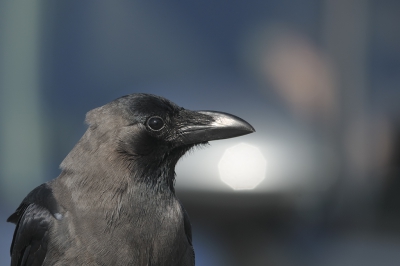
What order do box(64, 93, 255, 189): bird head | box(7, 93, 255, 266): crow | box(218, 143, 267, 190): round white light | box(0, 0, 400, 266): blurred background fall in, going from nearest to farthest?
1. box(7, 93, 255, 266): crow
2. box(64, 93, 255, 189): bird head
3. box(218, 143, 267, 190): round white light
4. box(0, 0, 400, 266): blurred background

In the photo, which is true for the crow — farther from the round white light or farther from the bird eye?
the round white light

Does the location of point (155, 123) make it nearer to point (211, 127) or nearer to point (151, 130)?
point (151, 130)

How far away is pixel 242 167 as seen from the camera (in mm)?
4098

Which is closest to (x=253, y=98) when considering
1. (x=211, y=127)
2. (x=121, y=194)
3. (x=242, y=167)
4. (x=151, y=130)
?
(x=242, y=167)

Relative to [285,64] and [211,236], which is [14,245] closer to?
[211,236]

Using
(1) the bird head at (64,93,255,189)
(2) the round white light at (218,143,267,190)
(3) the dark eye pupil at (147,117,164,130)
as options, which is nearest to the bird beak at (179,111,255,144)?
(1) the bird head at (64,93,255,189)

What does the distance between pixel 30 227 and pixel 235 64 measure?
2054 millimetres

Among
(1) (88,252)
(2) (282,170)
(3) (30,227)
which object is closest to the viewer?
(1) (88,252)

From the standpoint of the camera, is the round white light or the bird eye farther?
the round white light

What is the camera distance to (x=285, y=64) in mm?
4395

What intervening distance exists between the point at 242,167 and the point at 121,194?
5.21ft

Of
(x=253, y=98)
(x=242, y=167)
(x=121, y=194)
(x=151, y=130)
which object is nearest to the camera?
(x=121, y=194)

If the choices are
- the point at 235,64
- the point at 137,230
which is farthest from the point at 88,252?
the point at 235,64

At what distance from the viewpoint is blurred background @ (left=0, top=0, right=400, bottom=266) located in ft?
13.9
